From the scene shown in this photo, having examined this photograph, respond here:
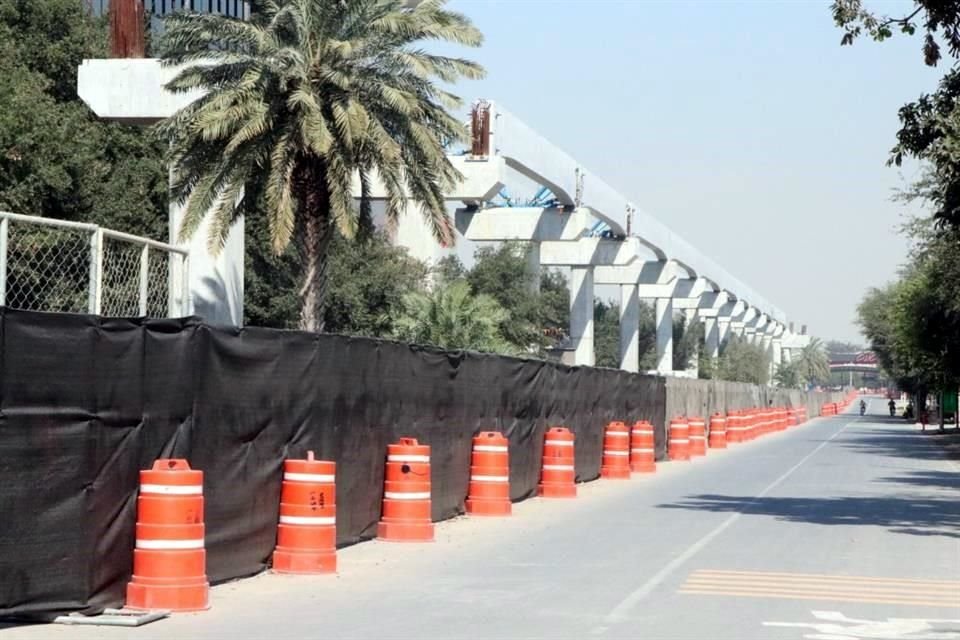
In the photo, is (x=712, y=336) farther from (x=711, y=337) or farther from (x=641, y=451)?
(x=641, y=451)

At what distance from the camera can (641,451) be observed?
116ft

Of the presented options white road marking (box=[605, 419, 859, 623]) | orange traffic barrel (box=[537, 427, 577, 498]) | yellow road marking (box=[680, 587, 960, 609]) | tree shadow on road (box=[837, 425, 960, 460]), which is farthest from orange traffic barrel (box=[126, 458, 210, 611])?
tree shadow on road (box=[837, 425, 960, 460])

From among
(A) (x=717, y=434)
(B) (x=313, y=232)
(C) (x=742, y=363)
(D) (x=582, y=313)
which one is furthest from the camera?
(C) (x=742, y=363)

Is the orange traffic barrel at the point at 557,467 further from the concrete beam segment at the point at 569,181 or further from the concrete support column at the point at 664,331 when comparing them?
the concrete support column at the point at 664,331

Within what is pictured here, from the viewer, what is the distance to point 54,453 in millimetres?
11344

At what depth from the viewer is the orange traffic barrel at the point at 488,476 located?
2194cm

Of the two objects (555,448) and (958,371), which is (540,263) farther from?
(555,448)

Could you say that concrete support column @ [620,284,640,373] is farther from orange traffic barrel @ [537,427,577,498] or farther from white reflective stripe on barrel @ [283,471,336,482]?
white reflective stripe on barrel @ [283,471,336,482]

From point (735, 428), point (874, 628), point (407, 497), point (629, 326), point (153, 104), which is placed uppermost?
point (153, 104)

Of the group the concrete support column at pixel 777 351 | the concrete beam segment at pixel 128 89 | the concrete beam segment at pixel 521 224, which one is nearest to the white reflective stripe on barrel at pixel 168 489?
the concrete beam segment at pixel 128 89

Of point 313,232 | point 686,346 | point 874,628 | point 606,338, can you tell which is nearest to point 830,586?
point 874,628

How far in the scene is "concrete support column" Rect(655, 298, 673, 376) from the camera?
311 feet

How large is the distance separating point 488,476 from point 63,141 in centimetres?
2709

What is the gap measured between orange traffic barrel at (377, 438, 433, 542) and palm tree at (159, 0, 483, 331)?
1272cm
